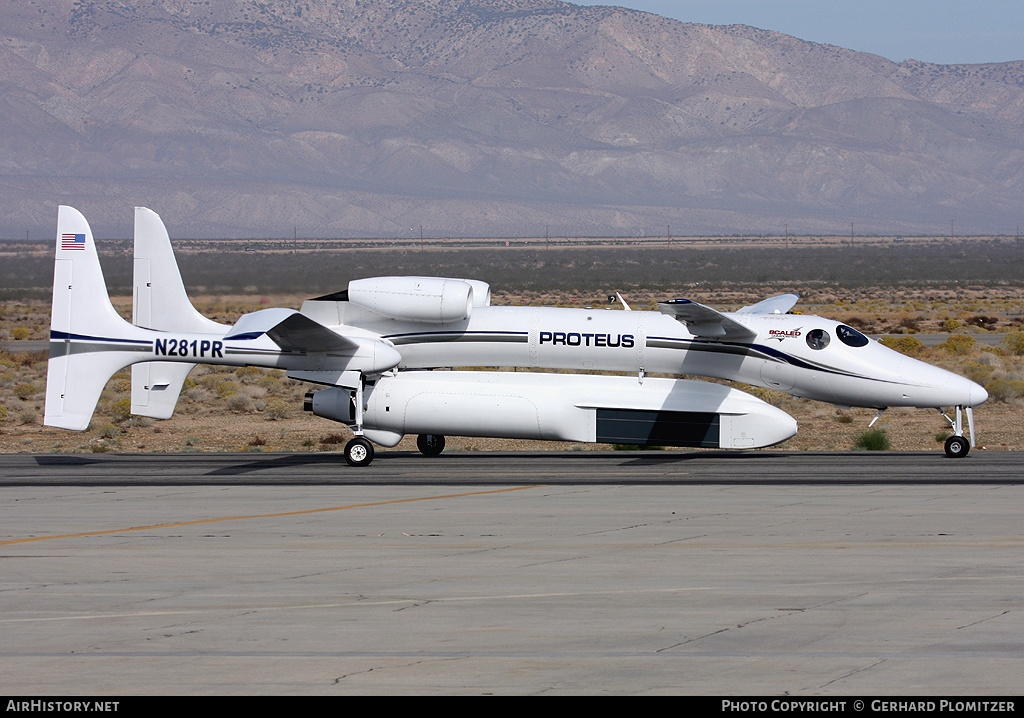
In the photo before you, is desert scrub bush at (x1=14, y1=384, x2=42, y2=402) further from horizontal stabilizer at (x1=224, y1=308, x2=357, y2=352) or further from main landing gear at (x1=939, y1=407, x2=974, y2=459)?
main landing gear at (x1=939, y1=407, x2=974, y2=459)

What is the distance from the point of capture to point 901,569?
42.3 feet

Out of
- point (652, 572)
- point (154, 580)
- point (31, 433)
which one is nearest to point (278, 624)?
point (154, 580)

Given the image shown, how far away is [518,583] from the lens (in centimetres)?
1252

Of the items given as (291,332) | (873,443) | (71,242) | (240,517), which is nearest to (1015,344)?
(873,443)

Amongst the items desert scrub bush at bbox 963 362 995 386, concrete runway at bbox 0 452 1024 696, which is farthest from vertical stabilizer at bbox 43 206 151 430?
desert scrub bush at bbox 963 362 995 386

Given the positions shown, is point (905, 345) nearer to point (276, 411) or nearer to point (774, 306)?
point (774, 306)

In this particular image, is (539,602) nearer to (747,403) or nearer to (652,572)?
(652,572)

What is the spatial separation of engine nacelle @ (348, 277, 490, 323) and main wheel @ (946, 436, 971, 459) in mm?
9390

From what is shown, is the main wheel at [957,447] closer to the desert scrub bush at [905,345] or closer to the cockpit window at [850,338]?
the cockpit window at [850,338]

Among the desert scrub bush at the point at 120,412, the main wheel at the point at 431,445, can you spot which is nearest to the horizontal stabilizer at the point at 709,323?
the main wheel at the point at 431,445

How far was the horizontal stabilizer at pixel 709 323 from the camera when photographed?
71.8 ft

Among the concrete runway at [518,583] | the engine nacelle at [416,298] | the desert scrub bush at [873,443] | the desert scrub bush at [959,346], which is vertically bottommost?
the concrete runway at [518,583]

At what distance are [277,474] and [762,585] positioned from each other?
1099cm

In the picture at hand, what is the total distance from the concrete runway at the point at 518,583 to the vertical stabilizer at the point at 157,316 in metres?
3.73
